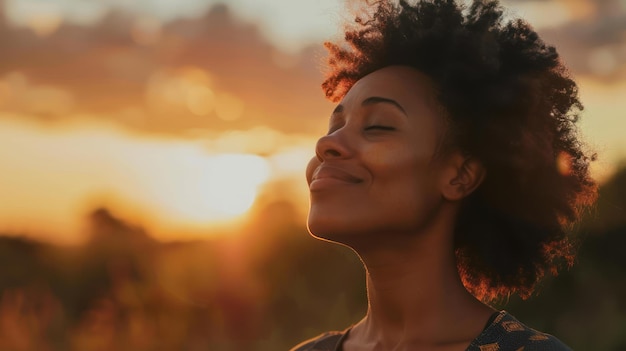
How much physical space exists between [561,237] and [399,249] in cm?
79

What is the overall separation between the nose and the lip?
0.06m

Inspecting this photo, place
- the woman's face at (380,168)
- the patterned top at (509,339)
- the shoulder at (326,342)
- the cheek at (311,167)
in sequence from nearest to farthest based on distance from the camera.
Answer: the patterned top at (509,339) → the woman's face at (380,168) → the cheek at (311,167) → the shoulder at (326,342)

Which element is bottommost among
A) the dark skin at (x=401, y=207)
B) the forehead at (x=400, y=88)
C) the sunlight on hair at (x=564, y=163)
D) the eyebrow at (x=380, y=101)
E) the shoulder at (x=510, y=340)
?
the shoulder at (x=510, y=340)

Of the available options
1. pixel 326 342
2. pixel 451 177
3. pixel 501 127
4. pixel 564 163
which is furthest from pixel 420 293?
pixel 564 163

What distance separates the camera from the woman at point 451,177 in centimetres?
383

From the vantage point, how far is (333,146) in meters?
3.89

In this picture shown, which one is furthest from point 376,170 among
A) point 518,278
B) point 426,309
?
point 518,278

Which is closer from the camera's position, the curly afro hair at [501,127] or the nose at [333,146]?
the nose at [333,146]

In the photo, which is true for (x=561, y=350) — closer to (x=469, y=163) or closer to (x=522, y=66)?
(x=469, y=163)

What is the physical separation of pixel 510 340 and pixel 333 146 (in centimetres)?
101

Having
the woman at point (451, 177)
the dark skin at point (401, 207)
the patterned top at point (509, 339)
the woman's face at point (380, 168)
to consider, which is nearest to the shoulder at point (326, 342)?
the woman at point (451, 177)

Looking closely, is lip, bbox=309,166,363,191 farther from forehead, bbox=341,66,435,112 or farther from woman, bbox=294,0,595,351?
forehead, bbox=341,66,435,112

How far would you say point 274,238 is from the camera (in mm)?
8156

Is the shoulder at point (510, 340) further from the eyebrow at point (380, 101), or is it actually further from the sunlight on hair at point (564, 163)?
the eyebrow at point (380, 101)
